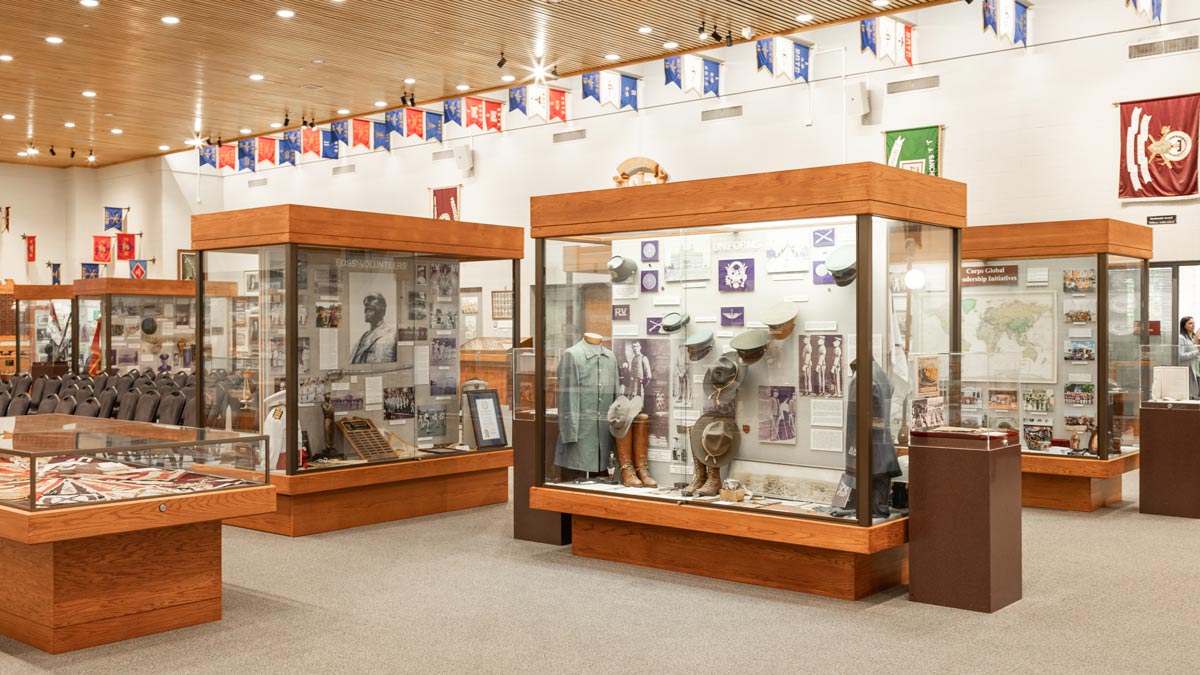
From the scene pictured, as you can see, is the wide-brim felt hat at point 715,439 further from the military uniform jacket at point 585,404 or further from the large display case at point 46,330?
the large display case at point 46,330

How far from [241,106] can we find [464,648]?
12.1m

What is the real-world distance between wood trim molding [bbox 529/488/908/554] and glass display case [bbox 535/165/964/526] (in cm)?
9

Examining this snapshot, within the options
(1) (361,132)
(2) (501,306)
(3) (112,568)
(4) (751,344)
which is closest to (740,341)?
(4) (751,344)

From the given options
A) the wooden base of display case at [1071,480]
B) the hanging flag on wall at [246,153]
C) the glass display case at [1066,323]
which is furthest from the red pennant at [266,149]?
the wooden base of display case at [1071,480]

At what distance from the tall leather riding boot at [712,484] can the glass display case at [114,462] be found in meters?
2.40

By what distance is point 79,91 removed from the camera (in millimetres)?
14375

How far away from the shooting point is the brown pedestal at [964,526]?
5473 millimetres

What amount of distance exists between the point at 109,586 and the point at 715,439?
3.20 metres

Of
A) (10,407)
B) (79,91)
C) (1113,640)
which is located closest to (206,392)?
(10,407)

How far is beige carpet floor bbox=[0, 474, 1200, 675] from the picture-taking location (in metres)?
4.63

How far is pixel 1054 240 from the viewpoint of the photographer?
8.79m

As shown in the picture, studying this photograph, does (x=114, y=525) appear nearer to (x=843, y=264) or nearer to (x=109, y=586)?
(x=109, y=586)

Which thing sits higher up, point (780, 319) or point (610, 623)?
point (780, 319)

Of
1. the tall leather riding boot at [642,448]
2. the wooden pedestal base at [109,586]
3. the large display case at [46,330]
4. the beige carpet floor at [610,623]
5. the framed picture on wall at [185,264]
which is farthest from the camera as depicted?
the framed picture on wall at [185,264]
